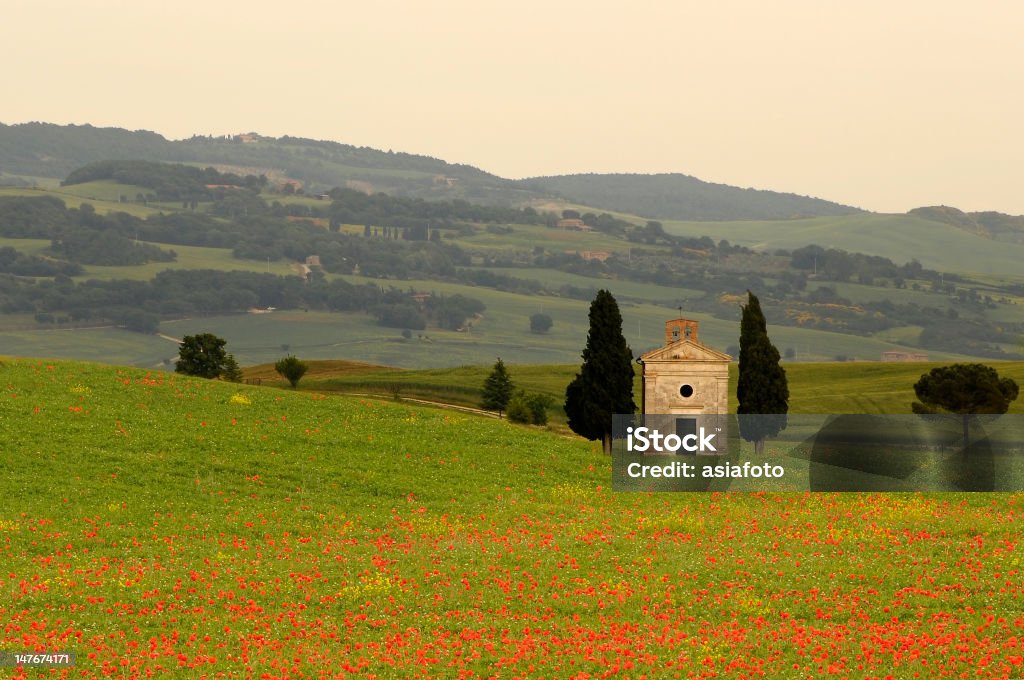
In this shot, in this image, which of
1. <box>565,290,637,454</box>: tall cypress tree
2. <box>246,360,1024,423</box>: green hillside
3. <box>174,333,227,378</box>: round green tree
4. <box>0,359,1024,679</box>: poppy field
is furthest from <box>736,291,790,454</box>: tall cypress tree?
<box>174,333,227,378</box>: round green tree

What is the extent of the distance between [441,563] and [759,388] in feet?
155

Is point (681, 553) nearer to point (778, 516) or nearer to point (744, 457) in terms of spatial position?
point (778, 516)

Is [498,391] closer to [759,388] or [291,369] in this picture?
[291,369]

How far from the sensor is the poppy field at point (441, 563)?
108ft

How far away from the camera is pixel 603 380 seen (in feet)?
272

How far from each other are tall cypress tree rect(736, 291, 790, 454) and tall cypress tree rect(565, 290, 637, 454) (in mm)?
8940

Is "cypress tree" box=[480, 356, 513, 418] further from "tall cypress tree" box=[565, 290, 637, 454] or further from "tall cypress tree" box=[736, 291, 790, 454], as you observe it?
"tall cypress tree" box=[736, 291, 790, 454]

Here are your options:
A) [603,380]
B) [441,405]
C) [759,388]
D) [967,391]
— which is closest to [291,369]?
[441,405]

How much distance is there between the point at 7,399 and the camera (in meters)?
74.9

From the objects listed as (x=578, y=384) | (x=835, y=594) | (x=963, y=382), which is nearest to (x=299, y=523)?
(x=835, y=594)

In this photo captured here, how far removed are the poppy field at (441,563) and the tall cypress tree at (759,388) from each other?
52.0 feet

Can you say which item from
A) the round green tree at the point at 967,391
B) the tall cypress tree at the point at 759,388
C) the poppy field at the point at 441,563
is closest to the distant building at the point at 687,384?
the tall cypress tree at the point at 759,388

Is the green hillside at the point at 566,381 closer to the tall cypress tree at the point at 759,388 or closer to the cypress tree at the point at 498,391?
the cypress tree at the point at 498,391

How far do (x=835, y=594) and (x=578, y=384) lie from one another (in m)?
47.8
